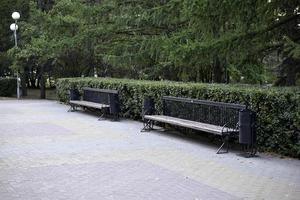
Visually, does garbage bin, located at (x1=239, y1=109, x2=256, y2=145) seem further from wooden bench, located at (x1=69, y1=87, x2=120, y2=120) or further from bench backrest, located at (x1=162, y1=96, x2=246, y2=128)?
wooden bench, located at (x1=69, y1=87, x2=120, y2=120)

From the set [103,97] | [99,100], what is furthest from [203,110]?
[99,100]

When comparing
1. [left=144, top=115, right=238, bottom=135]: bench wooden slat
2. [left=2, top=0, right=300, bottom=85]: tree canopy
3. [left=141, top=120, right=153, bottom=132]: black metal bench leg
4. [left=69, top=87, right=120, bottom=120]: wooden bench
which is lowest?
[left=141, top=120, right=153, bottom=132]: black metal bench leg

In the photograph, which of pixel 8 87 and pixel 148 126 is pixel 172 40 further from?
pixel 8 87

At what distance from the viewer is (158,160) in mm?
9133

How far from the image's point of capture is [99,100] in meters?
17.8

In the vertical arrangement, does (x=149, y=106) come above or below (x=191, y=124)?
above

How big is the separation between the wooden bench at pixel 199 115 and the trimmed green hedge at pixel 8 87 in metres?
21.2

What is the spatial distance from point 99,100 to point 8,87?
679 inches

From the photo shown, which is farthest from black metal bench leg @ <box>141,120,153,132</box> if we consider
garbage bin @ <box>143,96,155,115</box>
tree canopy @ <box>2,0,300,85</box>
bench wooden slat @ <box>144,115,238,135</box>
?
tree canopy @ <box>2,0,300,85</box>

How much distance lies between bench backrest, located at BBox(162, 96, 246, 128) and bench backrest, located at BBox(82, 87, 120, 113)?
2.91 metres

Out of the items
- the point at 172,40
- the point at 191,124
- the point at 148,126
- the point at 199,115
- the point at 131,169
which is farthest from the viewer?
the point at 172,40

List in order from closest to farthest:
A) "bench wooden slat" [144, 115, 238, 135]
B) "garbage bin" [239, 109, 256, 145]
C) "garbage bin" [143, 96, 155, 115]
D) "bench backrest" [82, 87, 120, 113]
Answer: "garbage bin" [239, 109, 256, 145], "bench wooden slat" [144, 115, 238, 135], "garbage bin" [143, 96, 155, 115], "bench backrest" [82, 87, 120, 113]

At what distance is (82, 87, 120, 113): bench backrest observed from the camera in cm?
1581

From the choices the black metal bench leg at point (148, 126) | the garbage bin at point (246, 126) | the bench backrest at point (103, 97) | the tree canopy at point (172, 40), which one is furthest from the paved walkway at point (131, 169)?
the bench backrest at point (103, 97)
